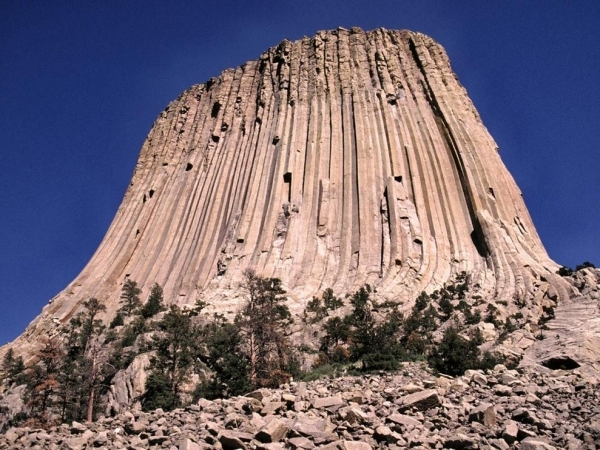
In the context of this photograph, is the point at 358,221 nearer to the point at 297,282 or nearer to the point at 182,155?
the point at 297,282

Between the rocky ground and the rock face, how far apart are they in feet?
52.8

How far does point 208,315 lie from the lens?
89.5 ft

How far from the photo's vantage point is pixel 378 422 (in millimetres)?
7898

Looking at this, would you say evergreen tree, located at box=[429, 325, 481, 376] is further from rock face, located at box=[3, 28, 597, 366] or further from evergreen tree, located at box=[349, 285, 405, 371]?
rock face, located at box=[3, 28, 597, 366]

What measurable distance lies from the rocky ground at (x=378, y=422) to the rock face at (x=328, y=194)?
1611 centimetres

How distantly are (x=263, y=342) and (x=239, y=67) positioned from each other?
39.8 m

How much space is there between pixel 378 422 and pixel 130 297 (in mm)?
30182

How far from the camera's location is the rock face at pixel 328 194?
31094 millimetres

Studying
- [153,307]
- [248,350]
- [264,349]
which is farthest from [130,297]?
[264,349]

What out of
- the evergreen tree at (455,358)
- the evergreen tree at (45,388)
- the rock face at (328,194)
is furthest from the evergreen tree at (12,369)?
the evergreen tree at (455,358)

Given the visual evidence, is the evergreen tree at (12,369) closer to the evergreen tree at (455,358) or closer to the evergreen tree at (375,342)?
the evergreen tree at (375,342)

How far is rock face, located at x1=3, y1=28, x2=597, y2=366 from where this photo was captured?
102ft

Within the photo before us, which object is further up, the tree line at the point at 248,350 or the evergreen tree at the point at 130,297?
the evergreen tree at the point at 130,297

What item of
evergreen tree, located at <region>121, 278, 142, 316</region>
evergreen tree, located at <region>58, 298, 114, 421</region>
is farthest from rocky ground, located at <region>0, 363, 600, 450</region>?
evergreen tree, located at <region>121, 278, 142, 316</region>
